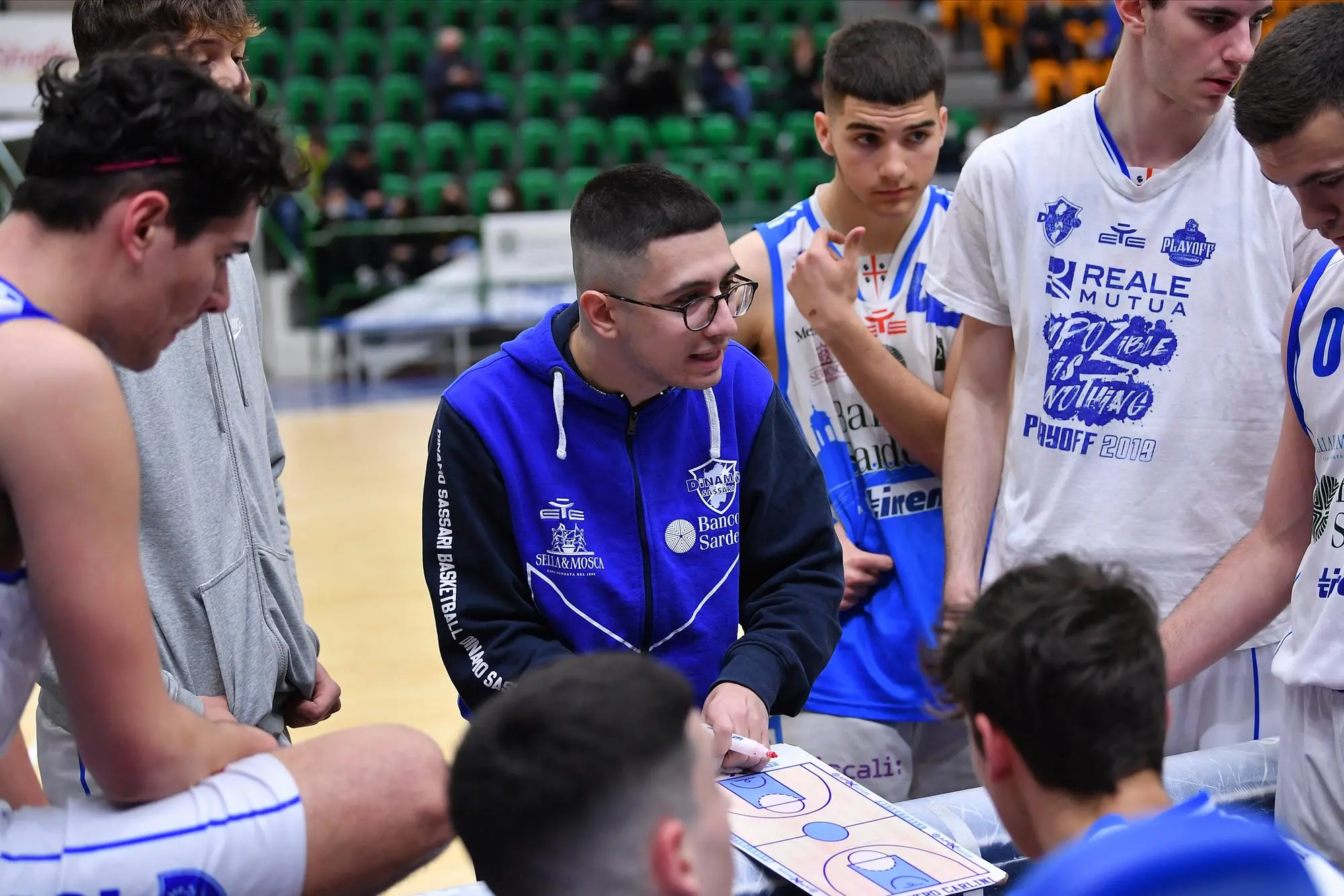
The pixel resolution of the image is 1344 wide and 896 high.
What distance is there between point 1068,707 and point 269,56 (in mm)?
14030

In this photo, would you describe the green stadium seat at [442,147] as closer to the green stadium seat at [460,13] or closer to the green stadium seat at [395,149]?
the green stadium seat at [395,149]

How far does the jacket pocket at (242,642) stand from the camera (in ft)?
6.95

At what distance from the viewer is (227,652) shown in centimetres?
212

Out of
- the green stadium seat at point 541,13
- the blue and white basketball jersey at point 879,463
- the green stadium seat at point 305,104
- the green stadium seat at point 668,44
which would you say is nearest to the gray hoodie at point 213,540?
the blue and white basketball jersey at point 879,463

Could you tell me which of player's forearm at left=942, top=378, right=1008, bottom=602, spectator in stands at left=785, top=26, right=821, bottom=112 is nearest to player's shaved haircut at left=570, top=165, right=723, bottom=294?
player's forearm at left=942, top=378, right=1008, bottom=602

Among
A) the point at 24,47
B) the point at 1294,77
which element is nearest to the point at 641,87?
the point at 24,47

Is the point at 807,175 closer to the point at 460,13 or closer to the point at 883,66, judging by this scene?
the point at 460,13

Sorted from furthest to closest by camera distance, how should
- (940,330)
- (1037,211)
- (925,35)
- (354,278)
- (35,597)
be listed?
Result: (354,278)
(925,35)
(940,330)
(1037,211)
(35,597)

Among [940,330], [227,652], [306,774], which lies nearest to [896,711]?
[940,330]

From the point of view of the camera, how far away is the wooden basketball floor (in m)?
4.45

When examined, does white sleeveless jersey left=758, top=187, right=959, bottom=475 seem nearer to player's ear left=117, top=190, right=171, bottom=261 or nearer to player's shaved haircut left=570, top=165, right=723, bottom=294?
player's shaved haircut left=570, top=165, right=723, bottom=294

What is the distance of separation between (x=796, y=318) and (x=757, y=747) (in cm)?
119

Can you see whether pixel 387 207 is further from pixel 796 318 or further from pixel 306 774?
pixel 306 774

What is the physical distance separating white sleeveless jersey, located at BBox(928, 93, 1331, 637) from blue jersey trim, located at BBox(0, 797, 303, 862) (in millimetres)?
1604
